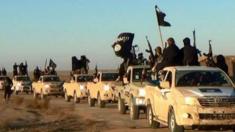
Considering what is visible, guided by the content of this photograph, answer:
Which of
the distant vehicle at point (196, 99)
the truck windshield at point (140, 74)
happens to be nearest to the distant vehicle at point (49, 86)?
the truck windshield at point (140, 74)

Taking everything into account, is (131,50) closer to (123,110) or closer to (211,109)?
(123,110)

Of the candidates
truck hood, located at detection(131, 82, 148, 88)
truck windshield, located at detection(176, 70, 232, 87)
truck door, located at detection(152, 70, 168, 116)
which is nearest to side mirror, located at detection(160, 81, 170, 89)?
truck windshield, located at detection(176, 70, 232, 87)

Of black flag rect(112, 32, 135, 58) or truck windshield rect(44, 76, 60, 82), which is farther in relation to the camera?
truck windshield rect(44, 76, 60, 82)

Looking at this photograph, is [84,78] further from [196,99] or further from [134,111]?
[196,99]

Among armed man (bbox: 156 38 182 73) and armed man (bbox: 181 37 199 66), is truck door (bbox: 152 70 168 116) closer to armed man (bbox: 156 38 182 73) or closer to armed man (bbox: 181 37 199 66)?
armed man (bbox: 156 38 182 73)

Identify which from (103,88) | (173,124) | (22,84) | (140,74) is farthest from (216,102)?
(22,84)

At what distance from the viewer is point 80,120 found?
24.1m

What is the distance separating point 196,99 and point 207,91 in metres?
0.39

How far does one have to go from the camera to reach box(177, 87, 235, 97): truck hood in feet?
51.2

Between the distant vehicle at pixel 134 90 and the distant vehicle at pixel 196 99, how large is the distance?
486 centimetres

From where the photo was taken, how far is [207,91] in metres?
15.8

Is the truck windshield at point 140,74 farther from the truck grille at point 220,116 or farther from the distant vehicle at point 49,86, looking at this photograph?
the distant vehicle at point 49,86

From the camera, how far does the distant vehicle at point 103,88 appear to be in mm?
30163

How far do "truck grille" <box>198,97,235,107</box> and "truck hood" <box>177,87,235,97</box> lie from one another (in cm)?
12
